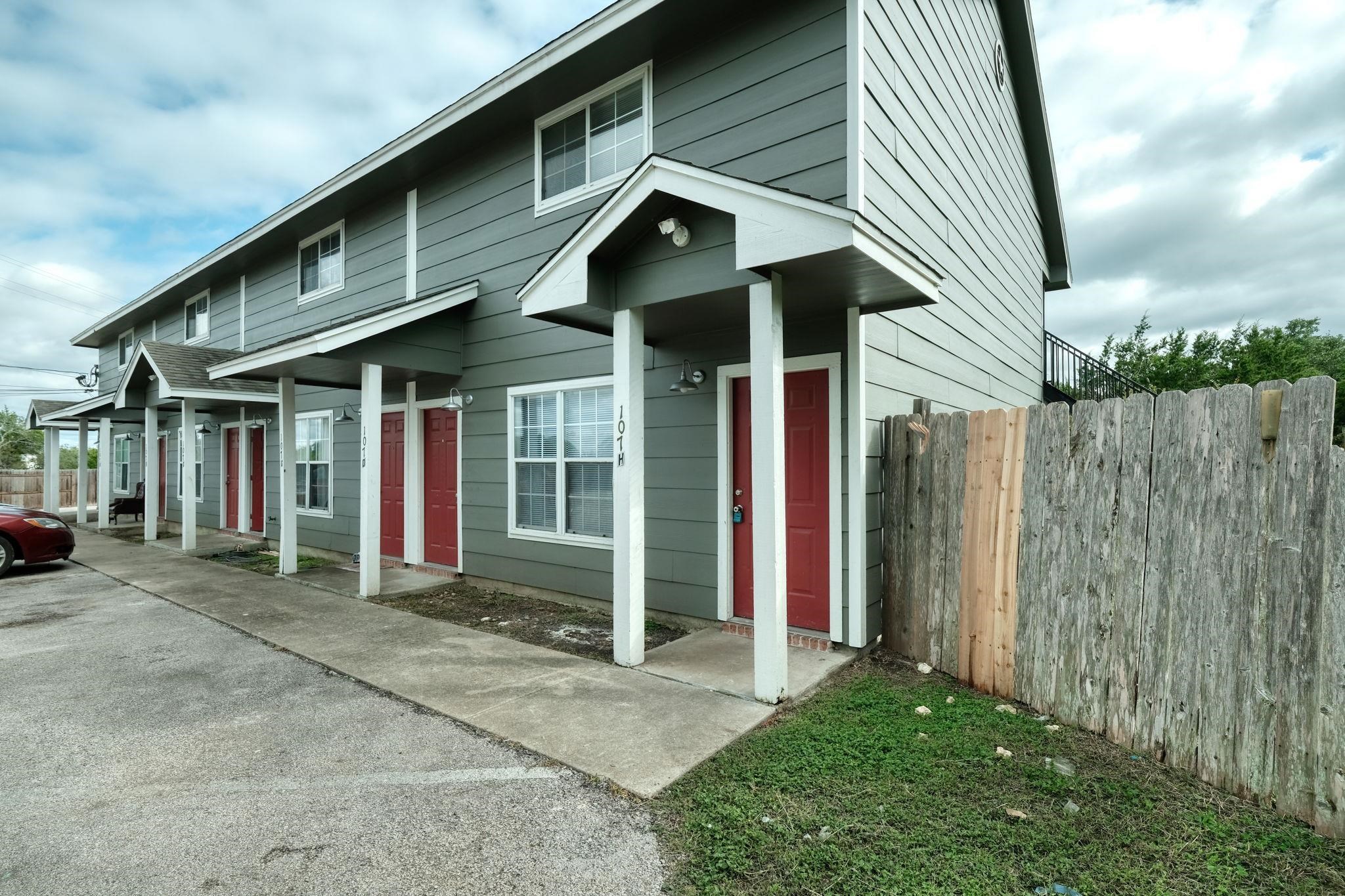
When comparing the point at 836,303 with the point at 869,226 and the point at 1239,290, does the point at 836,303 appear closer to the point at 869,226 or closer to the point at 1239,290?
the point at 869,226

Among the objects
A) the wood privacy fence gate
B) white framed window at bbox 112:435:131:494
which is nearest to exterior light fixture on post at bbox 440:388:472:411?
the wood privacy fence gate

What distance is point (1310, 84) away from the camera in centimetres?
1630

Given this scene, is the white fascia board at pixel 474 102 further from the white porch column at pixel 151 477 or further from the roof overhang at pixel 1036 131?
the roof overhang at pixel 1036 131

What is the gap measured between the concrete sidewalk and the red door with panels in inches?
256

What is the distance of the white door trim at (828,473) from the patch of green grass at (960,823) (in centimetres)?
139

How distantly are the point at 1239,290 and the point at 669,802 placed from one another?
69.8 metres

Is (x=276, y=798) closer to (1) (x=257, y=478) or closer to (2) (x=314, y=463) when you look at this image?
(2) (x=314, y=463)

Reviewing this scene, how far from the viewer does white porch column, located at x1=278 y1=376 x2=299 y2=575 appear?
823cm

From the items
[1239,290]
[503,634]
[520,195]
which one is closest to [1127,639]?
[503,634]

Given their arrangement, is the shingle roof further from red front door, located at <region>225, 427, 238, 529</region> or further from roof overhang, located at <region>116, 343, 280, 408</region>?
red front door, located at <region>225, 427, 238, 529</region>

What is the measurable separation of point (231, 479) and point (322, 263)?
5.74 metres

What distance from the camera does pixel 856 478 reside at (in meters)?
4.61

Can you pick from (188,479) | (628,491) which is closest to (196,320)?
(188,479)

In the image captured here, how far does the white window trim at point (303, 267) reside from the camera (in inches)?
380
